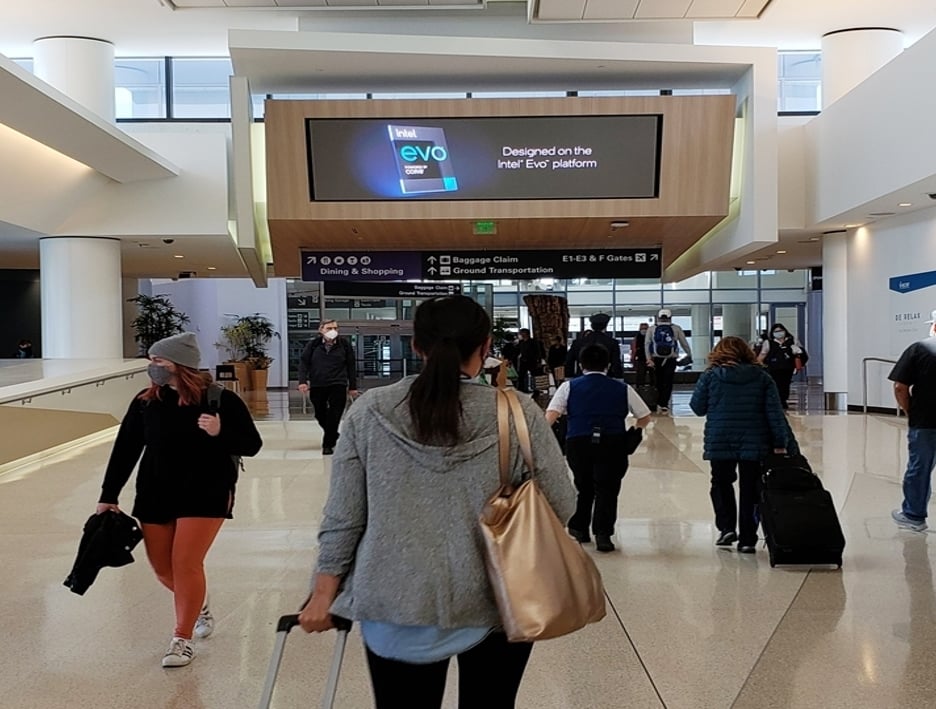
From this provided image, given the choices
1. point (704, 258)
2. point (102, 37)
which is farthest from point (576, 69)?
point (102, 37)

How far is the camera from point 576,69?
12.5m

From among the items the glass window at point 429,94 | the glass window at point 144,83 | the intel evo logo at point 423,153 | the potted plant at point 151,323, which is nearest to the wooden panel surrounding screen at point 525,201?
the intel evo logo at point 423,153

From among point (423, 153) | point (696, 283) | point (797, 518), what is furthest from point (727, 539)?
point (696, 283)

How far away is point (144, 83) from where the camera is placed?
52.1 ft

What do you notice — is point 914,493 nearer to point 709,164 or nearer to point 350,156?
point 709,164

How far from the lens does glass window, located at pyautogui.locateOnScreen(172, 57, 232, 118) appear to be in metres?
15.8

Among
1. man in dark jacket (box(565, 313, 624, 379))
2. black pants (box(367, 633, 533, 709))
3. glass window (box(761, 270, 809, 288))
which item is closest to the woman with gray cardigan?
black pants (box(367, 633, 533, 709))

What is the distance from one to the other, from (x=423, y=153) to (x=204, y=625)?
902cm

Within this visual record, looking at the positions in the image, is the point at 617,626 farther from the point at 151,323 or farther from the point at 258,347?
the point at 258,347

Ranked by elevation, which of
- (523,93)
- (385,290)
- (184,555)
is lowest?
(184,555)

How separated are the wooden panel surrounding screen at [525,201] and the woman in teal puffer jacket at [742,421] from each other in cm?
688

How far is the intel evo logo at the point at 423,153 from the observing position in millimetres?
12281

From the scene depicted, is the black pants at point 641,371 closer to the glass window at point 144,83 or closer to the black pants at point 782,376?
the black pants at point 782,376

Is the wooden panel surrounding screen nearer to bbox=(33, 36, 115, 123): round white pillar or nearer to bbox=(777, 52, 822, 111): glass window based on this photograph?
bbox=(33, 36, 115, 123): round white pillar
